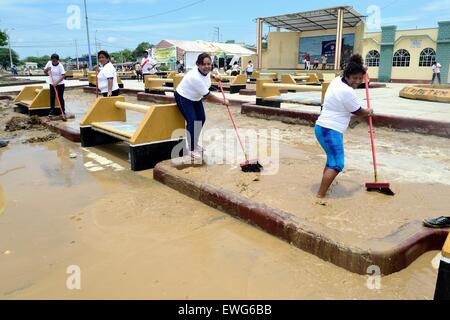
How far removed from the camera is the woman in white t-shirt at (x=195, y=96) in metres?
4.86

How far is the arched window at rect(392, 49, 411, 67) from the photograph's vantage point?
80.8ft

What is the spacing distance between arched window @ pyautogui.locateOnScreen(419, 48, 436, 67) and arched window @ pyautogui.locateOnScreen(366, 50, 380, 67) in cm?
273

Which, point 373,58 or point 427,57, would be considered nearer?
point 427,57

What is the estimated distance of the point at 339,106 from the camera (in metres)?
3.64

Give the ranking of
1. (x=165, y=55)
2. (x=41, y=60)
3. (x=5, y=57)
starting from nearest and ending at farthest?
(x=165, y=55), (x=5, y=57), (x=41, y=60)

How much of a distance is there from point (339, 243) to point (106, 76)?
598cm

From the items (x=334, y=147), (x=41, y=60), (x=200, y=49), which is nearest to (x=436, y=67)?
(x=334, y=147)

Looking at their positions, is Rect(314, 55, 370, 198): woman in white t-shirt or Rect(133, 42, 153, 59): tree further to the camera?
Rect(133, 42, 153, 59): tree

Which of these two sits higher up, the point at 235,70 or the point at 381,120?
the point at 235,70

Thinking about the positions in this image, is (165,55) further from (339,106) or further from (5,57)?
(5,57)

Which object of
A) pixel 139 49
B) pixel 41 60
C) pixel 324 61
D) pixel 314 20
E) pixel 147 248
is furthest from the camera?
pixel 41 60

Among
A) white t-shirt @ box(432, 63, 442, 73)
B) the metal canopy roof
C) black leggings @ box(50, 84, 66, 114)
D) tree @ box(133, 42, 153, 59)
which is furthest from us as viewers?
tree @ box(133, 42, 153, 59)

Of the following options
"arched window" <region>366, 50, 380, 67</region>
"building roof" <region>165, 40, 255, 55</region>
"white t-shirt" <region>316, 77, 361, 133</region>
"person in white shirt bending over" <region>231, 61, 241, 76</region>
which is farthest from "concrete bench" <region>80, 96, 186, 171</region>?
"building roof" <region>165, 40, 255, 55</region>

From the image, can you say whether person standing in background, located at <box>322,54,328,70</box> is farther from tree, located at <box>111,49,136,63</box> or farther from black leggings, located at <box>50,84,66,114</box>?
tree, located at <box>111,49,136,63</box>
